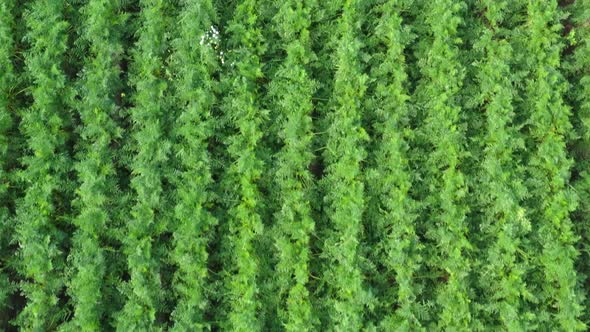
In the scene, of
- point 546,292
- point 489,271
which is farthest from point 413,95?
point 546,292

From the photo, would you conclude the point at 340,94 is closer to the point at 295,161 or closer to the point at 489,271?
the point at 295,161

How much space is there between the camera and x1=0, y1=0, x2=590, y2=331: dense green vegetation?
2500 mm

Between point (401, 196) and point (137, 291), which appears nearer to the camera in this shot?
point (137, 291)

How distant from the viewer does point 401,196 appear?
8.57 feet

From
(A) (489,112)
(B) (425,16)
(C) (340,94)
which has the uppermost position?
(B) (425,16)

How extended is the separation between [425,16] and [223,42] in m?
1.23

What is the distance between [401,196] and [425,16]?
1154 millimetres

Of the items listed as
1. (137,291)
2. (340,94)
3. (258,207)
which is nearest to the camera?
(137,291)

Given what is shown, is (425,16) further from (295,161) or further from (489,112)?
(295,161)

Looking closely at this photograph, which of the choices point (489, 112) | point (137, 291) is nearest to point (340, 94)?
point (489, 112)

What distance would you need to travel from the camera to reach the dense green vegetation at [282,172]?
250 cm

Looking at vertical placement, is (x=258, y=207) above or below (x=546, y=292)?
above

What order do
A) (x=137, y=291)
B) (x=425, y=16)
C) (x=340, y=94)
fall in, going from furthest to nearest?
1. (x=425, y=16)
2. (x=340, y=94)
3. (x=137, y=291)

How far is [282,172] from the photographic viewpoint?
262 centimetres
